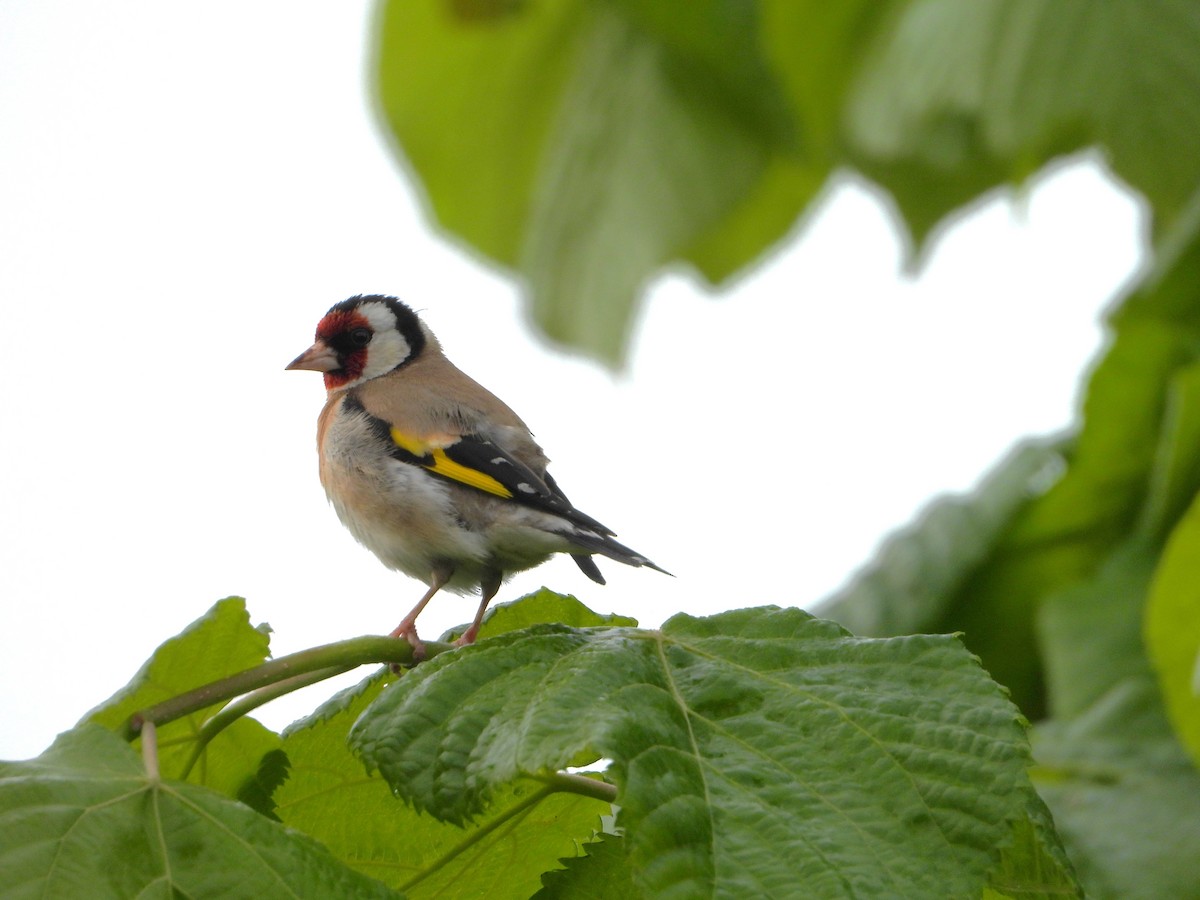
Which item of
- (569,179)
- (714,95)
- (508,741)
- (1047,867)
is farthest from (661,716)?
(714,95)

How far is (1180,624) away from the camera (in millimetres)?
3639

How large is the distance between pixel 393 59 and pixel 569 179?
0.94m

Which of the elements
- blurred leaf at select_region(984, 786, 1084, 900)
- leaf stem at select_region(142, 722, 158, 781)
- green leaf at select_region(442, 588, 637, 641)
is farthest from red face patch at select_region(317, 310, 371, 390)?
blurred leaf at select_region(984, 786, 1084, 900)

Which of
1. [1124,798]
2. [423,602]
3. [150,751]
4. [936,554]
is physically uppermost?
[936,554]

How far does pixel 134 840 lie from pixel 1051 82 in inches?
117

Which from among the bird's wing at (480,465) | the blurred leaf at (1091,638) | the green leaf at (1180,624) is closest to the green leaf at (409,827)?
the bird's wing at (480,465)

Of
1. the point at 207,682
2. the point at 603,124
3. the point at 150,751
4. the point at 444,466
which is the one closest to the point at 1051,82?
the point at 603,124

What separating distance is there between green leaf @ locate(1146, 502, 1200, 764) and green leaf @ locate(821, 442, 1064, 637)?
1.30 metres

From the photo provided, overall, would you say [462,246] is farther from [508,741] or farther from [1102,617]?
[508,741]

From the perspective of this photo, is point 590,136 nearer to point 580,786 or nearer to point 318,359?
point 318,359

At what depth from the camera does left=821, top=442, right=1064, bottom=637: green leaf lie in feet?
16.5

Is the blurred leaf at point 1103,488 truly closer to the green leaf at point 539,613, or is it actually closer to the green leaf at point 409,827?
the green leaf at point 539,613

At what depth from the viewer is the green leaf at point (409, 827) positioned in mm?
2340

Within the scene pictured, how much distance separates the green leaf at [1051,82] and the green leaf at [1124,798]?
1483mm
